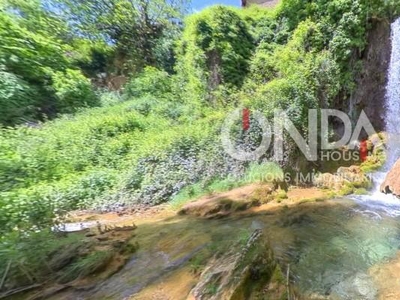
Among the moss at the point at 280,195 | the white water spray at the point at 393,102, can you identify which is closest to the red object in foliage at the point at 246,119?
the moss at the point at 280,195

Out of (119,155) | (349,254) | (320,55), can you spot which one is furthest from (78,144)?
(320,55)

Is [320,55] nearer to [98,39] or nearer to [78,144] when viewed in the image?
[78,144]

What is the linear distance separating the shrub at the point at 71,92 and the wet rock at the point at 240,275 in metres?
7.68

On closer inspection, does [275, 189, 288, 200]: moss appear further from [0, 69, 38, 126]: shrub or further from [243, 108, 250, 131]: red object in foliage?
[0, 69, 38, 126]: shrub

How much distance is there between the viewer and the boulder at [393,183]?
197 inches

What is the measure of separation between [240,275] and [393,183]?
466cm

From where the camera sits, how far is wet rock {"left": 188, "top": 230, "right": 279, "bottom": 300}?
6.12ft

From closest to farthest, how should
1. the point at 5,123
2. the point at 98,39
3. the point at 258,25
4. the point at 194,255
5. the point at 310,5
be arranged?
the point at 194,255, the point at 5,123, the point at 310,5, the point at 258,25, the point at 98,39

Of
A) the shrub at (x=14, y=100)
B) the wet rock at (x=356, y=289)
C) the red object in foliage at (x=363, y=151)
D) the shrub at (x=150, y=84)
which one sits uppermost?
the shrub at (x=150, y=84)

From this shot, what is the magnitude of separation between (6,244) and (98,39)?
36.7 ft

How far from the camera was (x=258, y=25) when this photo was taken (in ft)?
31.2

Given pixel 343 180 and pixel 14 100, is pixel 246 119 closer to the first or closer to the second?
pixel 343 180

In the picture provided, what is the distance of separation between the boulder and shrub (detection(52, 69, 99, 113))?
837 centimetres

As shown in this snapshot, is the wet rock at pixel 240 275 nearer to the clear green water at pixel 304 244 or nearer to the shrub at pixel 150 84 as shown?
the clear green water at pixel 304 244
